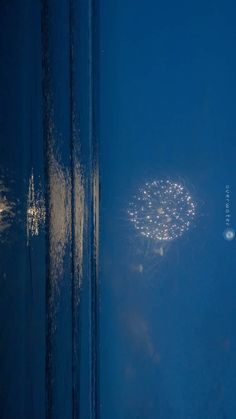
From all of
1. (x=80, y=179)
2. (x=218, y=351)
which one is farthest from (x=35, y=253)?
(x=218, y=351)

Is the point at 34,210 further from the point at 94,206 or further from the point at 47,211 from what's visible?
the point at 94,206

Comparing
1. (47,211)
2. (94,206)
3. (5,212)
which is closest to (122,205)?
(94,206)

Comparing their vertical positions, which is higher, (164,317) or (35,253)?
(35,253)

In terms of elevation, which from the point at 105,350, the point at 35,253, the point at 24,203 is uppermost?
the point at 24,203

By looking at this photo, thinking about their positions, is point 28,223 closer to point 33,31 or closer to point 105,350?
point 105,350

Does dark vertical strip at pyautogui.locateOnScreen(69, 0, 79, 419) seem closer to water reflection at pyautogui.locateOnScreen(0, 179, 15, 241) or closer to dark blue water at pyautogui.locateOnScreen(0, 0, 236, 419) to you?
dark blue water at pyautogui.locateOnScreen(0, 0, 236, 419)

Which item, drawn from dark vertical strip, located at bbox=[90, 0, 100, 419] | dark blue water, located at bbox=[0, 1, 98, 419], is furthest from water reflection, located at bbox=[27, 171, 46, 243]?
dark vertical strip, located at bbox=[90, 0, 100, 419]
